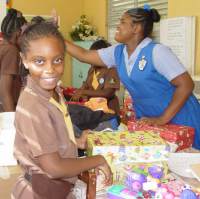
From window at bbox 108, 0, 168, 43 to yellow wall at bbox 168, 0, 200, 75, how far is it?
197 millimetres

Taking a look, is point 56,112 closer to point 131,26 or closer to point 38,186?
point 38,186

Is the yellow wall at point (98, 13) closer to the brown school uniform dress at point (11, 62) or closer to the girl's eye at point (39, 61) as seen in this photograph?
the brown school uniform dress at point (11, 62)

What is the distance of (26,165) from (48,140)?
0.46 ft

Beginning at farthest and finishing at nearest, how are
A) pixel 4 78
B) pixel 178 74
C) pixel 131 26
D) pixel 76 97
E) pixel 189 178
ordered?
pixel 76 97 → pixel 4 78 → pixel 131 26 → pixel 178 74 → pixel 189 178

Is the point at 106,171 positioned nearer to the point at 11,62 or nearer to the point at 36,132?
the point at 36,132

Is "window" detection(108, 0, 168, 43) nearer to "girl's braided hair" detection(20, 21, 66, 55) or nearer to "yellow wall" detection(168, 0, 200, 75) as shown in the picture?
"yellow wall" detection(168, 0, 200, 75)

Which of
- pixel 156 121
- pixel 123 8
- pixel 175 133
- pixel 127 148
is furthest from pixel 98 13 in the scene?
pixel 127 148

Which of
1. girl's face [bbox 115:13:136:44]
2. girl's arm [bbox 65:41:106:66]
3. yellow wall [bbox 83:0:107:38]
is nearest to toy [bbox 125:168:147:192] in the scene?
girl's face [bbox 115:13:136:44]

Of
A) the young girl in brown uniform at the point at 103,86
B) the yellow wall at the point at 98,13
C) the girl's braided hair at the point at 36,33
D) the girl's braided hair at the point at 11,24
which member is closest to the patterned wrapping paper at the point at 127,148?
the girl's braided hair at the point at 36,33

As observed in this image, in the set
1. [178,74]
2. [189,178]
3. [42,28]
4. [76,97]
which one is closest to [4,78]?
[76,97]

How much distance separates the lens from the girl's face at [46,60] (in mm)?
1126

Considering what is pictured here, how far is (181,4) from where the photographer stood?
10.9ft

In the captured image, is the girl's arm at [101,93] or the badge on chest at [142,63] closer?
the badge on chest at [142,63]

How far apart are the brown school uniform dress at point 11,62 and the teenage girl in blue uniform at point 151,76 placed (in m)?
0.67
